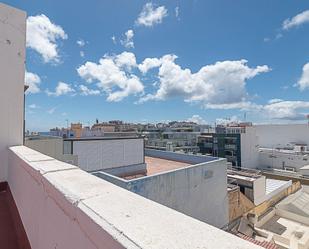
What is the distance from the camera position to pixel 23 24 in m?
3.15

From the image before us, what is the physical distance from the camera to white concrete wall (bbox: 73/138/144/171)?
33.4 feet

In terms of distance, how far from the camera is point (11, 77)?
118 inches

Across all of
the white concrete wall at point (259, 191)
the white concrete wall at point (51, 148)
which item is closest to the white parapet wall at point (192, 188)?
the white concrete wall at point (51, 148)

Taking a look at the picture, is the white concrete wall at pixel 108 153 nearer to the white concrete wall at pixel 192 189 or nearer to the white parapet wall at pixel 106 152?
the white parapet wall at pixel 106 152

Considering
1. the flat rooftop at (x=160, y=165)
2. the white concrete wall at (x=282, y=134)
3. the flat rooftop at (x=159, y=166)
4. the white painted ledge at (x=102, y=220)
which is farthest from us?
the white concrete wall at (x=282, y=134)

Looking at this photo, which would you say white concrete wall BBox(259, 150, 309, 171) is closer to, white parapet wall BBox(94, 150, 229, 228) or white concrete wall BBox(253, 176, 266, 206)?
white concrete wall BBox(253, 176, 266, 206)

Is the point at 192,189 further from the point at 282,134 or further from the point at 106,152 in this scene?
the point at 282,134

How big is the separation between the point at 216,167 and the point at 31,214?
29.9 feet

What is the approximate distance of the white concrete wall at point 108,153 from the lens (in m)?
10.2

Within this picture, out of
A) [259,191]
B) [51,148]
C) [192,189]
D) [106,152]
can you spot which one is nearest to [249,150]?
[259,191]

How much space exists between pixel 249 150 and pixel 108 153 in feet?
84.4

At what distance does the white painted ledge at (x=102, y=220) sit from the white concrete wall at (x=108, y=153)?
8.90 meters

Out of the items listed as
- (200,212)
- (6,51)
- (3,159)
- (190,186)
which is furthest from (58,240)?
(200,212)

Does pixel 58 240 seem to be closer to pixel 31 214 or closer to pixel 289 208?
pixel 31 214
